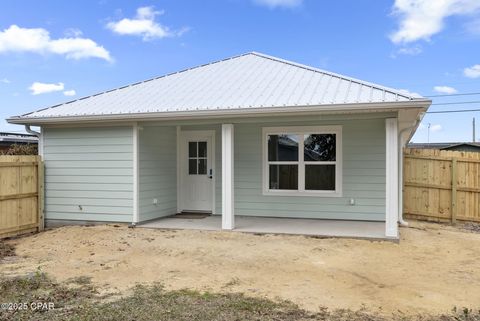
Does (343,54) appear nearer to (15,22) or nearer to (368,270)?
(15,22)

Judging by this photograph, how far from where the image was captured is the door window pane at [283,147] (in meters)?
10.2

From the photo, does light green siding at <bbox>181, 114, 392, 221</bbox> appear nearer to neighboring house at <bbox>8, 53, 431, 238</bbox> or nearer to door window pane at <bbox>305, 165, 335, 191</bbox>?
neighboring house at <bbox>8, 53, 431, 238</bbox>

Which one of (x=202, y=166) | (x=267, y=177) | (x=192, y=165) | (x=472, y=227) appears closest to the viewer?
(x=472, y=227)

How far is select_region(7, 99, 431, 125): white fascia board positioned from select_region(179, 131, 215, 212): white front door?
7.32 ft

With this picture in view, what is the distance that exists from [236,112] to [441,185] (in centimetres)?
584

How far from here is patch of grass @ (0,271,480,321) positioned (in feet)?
13.6

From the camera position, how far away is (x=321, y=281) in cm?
551

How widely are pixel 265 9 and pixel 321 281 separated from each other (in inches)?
485

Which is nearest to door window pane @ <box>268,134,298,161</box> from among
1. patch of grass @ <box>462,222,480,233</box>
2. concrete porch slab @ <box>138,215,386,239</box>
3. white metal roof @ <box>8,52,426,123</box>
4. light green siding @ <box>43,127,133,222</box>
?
white metal roof @ <box>8,52,426,123</box>

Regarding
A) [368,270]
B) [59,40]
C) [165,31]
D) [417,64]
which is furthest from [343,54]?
[368,270]

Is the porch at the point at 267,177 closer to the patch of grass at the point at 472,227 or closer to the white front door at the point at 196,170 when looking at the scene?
the white front door at the point at 196,170

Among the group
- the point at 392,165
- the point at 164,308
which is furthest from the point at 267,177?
the point at 164,308

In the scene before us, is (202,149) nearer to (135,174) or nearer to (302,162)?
(135,174)

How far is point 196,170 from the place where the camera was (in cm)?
1113
